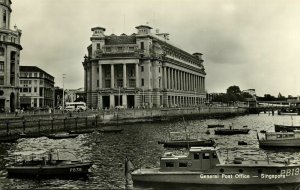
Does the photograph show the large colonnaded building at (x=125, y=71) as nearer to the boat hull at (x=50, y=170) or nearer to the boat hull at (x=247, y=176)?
the boat hull at (x=50, y=170)

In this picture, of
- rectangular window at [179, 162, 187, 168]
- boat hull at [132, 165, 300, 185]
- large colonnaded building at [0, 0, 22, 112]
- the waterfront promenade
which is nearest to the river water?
boat hull at [132, 165, 300, 185]

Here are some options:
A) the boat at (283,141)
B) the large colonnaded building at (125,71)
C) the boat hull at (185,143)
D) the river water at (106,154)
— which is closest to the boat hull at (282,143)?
the boat at (283,141)

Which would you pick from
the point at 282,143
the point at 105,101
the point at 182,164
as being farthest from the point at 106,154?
the point at 105,101

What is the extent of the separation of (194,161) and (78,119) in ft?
252

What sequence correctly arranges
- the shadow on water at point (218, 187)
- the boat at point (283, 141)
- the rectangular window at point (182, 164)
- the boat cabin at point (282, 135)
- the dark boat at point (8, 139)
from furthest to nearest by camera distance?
the dark boat at point (8, 139), the boat cabin at point (282, 135), the boat at point (283, 141), the rectangular window at point (182, 164), the shadow on water at point (218, 187)

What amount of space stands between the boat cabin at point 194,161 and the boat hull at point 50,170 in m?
10.6

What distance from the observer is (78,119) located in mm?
111375

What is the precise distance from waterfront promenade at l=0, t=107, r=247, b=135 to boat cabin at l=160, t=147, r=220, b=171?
186 feet

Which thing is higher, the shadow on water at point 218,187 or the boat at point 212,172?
the boat at point 212,172

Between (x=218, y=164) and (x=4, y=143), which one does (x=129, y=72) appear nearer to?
(x=4, y=143)

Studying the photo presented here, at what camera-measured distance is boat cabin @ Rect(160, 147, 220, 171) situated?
38781 mm

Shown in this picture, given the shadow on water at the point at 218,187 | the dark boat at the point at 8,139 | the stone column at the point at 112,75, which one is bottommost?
the shadow on water at the point at 218,187

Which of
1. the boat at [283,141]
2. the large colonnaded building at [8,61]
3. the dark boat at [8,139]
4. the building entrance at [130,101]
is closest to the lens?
the boat at [283,141]

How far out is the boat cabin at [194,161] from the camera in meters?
38.8
